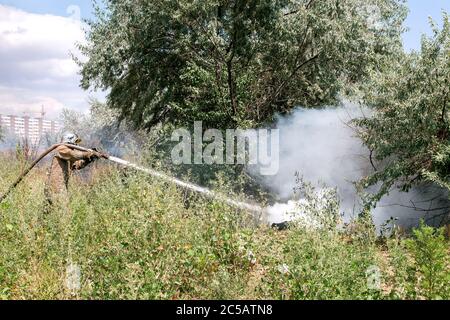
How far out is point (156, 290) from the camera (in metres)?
4.76

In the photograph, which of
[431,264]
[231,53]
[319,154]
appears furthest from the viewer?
[319,154]

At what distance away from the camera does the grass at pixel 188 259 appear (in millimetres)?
4832

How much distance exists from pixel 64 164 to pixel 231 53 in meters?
6.48

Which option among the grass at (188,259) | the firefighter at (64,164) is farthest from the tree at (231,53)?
the grass at (188,259)

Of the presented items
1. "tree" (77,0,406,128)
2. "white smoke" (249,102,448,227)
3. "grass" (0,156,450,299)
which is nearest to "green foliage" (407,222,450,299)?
"grass" (0,156,450,299)

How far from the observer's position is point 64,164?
9219mm

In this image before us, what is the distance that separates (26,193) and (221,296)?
195 inches

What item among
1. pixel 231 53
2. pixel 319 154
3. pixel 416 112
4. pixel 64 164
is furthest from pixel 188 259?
pixel 319 154

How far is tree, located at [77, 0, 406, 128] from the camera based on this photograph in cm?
1431

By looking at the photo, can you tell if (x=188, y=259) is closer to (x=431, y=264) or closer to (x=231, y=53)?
(x=431, y=264)

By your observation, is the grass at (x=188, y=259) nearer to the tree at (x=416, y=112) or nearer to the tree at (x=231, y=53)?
the tree at (x=416, y=112)

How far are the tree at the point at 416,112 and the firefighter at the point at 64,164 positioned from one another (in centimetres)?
522
